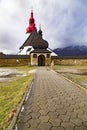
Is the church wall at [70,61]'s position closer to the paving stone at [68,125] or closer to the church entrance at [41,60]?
the church entrance at [41,60]

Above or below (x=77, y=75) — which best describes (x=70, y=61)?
above

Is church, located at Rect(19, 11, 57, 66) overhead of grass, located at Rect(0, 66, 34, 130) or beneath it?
overhead

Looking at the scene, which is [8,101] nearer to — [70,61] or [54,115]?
[54,115]

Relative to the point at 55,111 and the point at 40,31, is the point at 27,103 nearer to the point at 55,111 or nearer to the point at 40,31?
the point at 55,111

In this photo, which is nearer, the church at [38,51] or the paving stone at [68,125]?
the paving stone at [68,125]

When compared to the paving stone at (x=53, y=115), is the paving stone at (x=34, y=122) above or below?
below

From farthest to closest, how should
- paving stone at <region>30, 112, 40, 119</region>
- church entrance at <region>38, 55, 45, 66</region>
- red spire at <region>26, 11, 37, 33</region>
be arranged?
red spire at <region>26, 11, 37, 33</region> < church entrance at <region>38, 55, 45, 66</region> < paving stone at <region>30, 112, 40, 119</region>

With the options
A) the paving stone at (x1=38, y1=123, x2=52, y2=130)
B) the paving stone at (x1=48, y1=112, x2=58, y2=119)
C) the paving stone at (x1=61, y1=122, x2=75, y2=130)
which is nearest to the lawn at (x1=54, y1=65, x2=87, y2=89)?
the paving stone at (x1=48, y1=112, x2=58, y2=119)

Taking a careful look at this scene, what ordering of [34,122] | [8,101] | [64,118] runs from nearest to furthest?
[34,122] → [64,118] → [8,101]

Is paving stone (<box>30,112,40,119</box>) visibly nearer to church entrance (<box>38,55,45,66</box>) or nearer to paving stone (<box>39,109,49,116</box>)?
paving stone (<box>39,109,49,116</box>)

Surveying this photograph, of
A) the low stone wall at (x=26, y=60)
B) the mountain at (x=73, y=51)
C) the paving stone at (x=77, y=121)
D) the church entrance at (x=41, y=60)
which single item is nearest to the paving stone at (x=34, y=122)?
the paving stone at (x=77, y=121)

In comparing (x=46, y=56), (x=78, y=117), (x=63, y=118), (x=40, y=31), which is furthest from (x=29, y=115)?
(x=40, y=31)

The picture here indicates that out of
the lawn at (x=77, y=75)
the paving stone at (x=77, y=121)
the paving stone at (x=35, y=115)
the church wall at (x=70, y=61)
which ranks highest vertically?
the church wall at (x=70, y=61)

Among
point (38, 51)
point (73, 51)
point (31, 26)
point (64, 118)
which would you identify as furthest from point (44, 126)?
point (73, 51)
